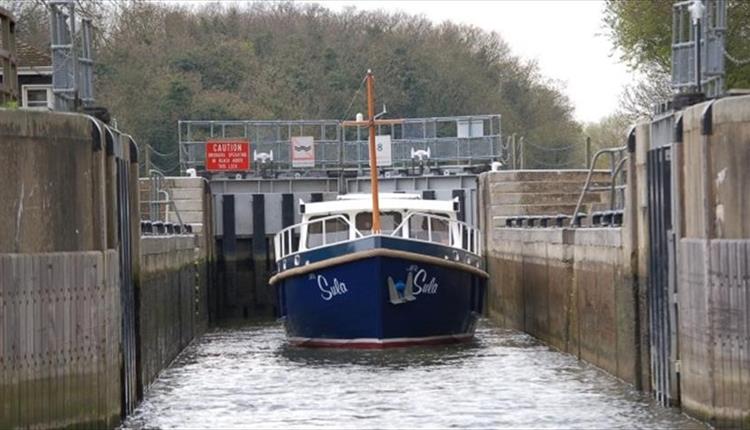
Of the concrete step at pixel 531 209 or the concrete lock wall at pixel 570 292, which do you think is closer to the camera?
the concrete lock wall at pixel 570 292

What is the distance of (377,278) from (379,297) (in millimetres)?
398

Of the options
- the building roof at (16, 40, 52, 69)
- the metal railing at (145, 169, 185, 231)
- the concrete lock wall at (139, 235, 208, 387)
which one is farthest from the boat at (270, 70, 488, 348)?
the building roof at (16, 40, 52, 69)

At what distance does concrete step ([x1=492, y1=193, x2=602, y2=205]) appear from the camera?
45844 millimetres

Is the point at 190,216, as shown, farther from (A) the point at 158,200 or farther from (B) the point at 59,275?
(B) the point at 59,275

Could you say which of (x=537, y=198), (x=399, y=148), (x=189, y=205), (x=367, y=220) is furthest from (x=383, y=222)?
(x=399, y=148)

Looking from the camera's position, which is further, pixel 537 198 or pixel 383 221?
pixel 537 198

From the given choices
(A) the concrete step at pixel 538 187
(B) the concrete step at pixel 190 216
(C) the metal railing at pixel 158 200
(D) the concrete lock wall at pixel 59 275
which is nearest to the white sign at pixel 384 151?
(A) the concrete step at pixel 538 187

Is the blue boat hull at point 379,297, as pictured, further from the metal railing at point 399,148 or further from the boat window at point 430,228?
the metal railing at point 399,148

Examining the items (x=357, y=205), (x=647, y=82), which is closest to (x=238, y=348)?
(x=357, y=205)

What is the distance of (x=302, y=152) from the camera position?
53.4 metres

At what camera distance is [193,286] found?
41.5 m

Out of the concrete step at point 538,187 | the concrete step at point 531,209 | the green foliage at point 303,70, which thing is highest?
the green foliage at point 303,70

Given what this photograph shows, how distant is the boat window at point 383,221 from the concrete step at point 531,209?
9.66 meters

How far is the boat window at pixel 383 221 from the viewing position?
35906mm
